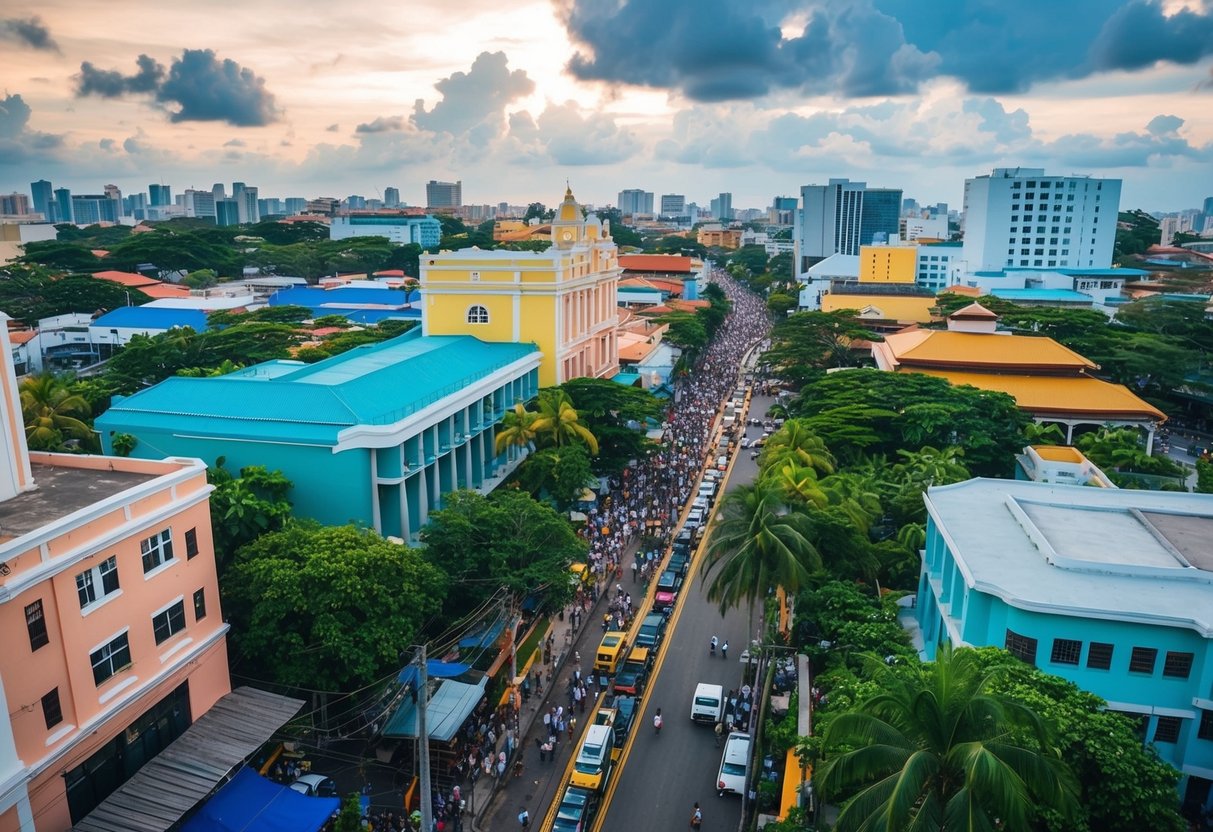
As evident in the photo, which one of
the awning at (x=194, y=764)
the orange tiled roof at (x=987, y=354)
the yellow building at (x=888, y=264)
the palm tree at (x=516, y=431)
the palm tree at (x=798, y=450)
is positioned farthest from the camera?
the yellow building at (x=888, y=264)

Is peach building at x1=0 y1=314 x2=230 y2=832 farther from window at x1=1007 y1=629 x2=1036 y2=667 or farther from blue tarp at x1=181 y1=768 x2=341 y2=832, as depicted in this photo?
window at x1=1007 y1=629 x2=1036 y2=667

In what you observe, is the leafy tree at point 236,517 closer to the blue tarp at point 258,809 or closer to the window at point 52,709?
the blue tarp at point 258,809

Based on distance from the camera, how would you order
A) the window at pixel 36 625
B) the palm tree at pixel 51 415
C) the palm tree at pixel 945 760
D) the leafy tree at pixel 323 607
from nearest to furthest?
1. the palm tree at pixel 945 760
2. the window at pixel 36 625
3. the leafy tree at pixel 323 607
4. the palm tree at pixel 51 415

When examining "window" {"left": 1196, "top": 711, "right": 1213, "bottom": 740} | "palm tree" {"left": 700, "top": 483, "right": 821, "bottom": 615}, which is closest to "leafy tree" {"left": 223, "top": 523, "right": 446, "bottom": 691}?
"palm tree" {"left": 700, "top": 483, "right": 821, "bottom": 615}

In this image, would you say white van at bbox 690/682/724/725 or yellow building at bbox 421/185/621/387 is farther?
yellow building at bbox 421/185/621/387

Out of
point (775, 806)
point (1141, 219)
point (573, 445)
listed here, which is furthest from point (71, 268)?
point (1141, 219)

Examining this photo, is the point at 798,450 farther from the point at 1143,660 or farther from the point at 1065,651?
the point at 1143,660

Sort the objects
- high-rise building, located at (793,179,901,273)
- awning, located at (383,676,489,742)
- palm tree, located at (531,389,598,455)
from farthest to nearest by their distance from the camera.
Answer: high-rise building, located at (793,179,901,273) → palm tree, located at (531,389,598,455) → awning, located at (383,676,489,742)

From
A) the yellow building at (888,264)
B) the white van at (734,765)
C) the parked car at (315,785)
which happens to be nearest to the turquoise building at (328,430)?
the parked car at (315,785)
